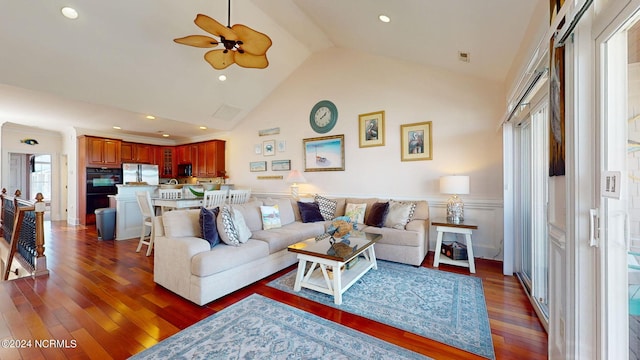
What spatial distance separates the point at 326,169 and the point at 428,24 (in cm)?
287

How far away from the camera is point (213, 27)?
2.41 metres

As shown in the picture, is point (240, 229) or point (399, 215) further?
point (399, 215)

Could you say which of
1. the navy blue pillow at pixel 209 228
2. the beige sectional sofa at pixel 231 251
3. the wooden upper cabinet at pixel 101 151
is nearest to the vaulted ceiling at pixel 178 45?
the wooden upper cabinet at pixel 101 151

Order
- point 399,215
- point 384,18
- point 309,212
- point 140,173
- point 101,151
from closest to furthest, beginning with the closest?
1. point 384,18
2. point 399,215
3. point 309,212
4. point 101,151
5. point 140,173

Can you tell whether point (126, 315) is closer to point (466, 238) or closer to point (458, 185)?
point (466, 238)

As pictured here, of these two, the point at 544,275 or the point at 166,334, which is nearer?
the point at 166,334

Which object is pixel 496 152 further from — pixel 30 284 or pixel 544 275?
pixel 30 284

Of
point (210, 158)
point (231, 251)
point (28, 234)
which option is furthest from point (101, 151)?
point (231, 251)

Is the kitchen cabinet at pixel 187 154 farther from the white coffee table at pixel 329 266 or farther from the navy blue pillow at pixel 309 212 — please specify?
the white coffee table at pixel 329 266

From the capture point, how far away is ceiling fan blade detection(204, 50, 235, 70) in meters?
2.92

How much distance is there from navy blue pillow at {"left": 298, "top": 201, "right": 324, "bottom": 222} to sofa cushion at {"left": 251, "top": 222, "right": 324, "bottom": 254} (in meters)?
0.20

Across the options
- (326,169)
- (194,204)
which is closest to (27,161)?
(194,204)

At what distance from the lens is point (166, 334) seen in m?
1.86

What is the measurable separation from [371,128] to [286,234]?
2.43 metres
